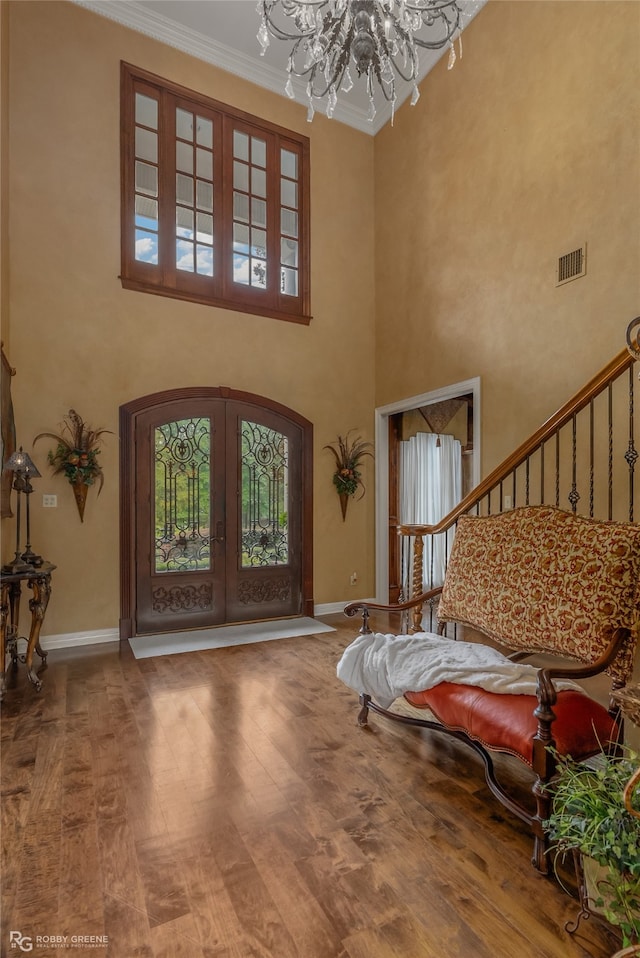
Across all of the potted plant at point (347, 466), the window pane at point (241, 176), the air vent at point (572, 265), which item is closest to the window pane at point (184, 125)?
the window pane at point (241, 176)

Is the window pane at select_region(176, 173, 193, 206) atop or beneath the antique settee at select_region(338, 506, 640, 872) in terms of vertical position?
atop

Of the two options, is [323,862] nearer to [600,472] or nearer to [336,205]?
[600,472]

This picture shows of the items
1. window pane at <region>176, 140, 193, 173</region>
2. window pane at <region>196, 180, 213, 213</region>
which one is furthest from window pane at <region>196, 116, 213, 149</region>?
window pane at <region>196, 180, 213, 213</region>

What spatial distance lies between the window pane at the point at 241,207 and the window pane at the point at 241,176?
3.1 inches

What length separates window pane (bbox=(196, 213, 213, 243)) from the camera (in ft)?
17.0

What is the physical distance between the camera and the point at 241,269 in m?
5.44

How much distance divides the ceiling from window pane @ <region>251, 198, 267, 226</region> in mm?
1304

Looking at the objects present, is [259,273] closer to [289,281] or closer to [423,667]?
[289,281]

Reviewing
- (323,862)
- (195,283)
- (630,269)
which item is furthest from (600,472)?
(195,283)

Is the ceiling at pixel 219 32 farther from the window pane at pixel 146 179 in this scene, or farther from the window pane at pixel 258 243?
the window pane at pixel 258 243

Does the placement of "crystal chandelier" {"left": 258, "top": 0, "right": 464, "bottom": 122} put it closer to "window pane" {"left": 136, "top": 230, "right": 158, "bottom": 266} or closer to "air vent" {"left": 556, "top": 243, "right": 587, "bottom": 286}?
"air vent" {"left": 556, "top": 243, "right": 587, "bottom": 286}

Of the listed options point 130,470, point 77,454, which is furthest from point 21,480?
point 130,470

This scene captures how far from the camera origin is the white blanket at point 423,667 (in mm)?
2264
